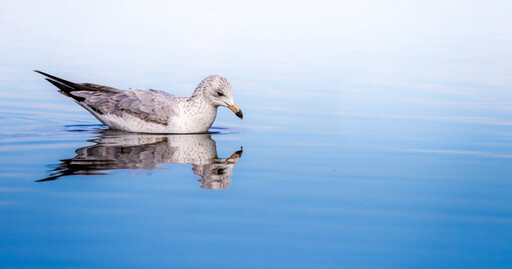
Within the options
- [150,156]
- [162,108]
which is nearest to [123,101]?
[162,108]

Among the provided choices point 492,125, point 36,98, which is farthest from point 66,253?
point 36,98

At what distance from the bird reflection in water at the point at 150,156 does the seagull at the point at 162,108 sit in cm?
24

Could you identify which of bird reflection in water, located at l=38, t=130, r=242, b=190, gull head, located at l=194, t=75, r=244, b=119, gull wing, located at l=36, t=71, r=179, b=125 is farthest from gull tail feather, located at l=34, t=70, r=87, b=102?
gull head, located at l=194, t=75, r=244, b=119

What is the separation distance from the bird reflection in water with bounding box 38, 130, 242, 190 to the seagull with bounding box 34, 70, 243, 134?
24 centimetres

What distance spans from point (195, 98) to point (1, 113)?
14.5 feet

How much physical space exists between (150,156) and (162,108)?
2.70 meters

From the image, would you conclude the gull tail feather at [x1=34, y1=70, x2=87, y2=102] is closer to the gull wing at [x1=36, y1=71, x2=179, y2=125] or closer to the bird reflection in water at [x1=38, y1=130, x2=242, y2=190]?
the gull wing at [x1=36, y1=71, x2=179, y2=125]

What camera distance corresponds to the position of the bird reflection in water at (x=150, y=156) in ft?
32.9

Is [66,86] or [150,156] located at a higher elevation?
[66,86]

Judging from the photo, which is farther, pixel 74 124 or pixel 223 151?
pixel 74 124

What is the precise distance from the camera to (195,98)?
14.3 meters

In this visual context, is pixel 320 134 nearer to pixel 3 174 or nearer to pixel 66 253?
pixel 3 174

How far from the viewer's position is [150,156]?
1136 centimetres

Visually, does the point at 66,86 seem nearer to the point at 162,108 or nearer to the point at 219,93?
the point at 162,108
